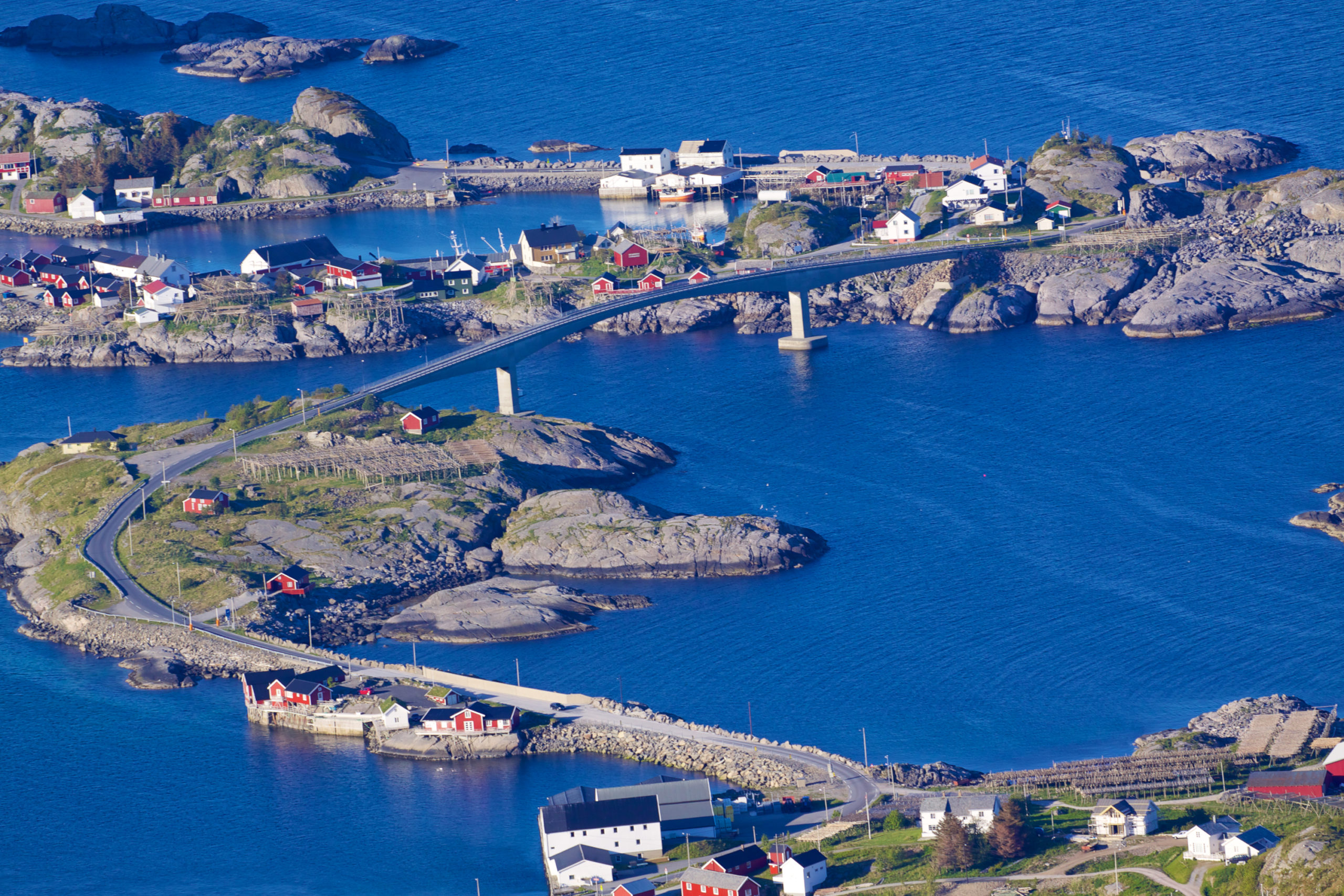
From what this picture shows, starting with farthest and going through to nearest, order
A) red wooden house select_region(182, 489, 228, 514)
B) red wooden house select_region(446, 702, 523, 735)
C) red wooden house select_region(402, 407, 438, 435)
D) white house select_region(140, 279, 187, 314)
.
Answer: white house select_region(140, 279, 187, 314), red wooden house select_region(402, 407, 438, 435), red wooden house select_region(182, 489, 228, 514), red wooden house select_region(446, 702, 523, 735)

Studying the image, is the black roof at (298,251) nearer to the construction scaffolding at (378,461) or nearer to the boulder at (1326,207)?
the construction scaffolding at (378,461)

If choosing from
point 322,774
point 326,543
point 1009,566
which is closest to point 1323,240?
point 1009,566

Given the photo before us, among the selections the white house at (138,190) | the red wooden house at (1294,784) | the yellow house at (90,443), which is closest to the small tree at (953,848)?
the red wooden house at (1294,784)

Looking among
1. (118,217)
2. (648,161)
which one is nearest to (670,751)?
(648,161)

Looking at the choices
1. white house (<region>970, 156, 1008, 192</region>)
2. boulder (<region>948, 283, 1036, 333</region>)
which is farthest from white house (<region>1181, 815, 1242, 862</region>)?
white house (<region>970, 156, 1008, 192</region>)

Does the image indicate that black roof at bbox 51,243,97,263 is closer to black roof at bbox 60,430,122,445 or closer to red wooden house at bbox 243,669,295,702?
black roof at bbox 60,430,122,445

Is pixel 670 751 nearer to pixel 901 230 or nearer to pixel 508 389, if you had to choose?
pixel 508 389

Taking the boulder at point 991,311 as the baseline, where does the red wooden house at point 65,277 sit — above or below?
above

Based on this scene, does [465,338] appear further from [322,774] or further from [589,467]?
[322,774]
